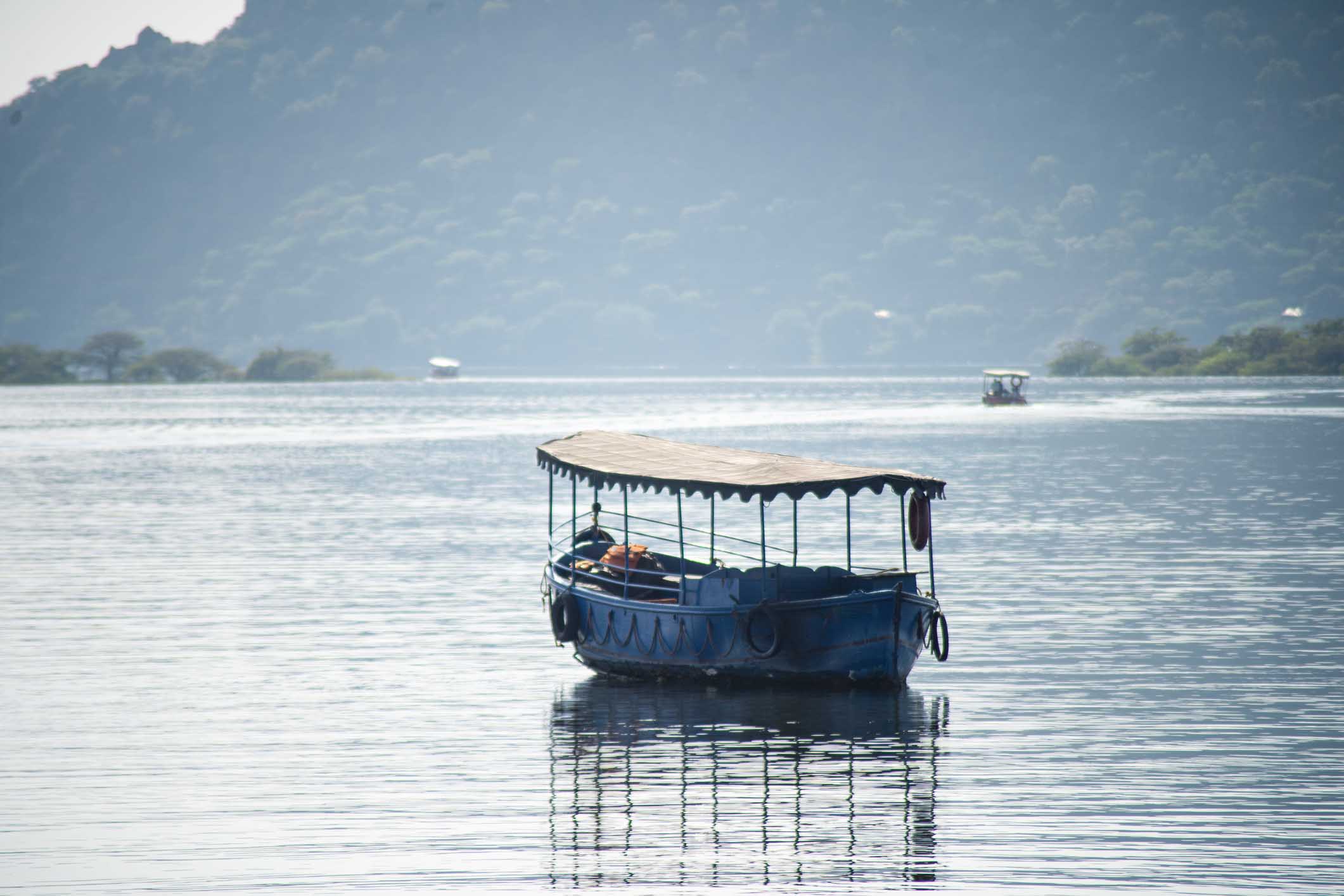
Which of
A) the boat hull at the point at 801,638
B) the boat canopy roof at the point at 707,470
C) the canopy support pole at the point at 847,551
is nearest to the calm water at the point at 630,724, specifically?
the boat hull at the point at 801,638

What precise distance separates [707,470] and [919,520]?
3635mm

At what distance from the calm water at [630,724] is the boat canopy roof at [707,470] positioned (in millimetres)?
3286

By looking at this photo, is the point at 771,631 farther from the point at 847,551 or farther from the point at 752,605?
the point at 847,551

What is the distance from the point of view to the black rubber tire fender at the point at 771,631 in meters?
24.2

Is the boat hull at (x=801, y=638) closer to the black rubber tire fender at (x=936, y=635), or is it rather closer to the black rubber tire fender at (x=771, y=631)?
the black rubber tire fender at (x=771, y=631)

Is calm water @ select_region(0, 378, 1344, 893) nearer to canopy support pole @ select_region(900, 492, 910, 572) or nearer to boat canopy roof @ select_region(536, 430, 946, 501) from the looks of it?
canopy support pole @ select_region(900, 492, 910, 572)

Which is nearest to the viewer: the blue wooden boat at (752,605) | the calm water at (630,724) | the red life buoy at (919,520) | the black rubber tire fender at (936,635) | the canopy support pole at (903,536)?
the calm water at (630,724)

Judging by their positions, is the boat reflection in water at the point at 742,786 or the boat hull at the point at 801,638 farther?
the boat hull at the point at 801,638

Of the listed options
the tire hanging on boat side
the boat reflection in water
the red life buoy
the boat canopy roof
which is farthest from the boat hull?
the tire hanging on boat side

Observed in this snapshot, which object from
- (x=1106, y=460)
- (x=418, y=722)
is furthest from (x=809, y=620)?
(x=1106, y=460)

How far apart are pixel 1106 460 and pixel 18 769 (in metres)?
65.2

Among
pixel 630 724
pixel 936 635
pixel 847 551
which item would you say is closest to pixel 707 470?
pixel 936 635

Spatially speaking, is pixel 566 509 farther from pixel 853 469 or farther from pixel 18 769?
pixel 18 769

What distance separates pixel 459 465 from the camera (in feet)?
270
